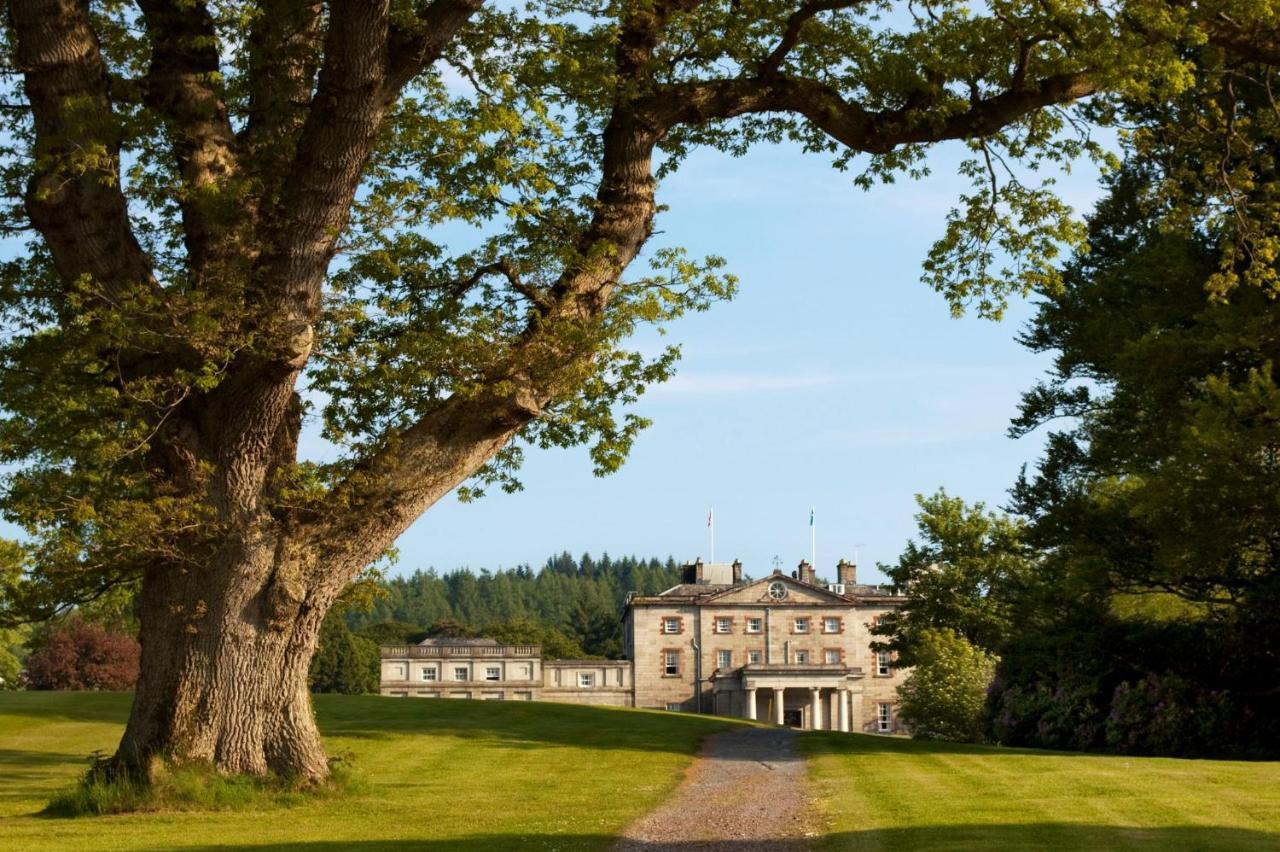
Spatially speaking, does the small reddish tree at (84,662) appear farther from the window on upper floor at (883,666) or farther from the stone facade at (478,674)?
the window on upper floor at (883,666)

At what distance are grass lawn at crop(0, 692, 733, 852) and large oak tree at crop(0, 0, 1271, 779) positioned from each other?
1.63 meters

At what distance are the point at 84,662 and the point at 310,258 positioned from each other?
60164 mm

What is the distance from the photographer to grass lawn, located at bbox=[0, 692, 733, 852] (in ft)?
40.5

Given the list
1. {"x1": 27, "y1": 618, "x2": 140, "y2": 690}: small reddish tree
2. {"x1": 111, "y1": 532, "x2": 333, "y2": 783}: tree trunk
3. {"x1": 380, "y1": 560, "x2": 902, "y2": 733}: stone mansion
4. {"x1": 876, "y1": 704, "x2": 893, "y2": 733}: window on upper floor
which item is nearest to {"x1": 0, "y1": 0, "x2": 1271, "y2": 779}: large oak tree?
{"x1": 111, "y1": 532, "x2": 333, "y2": 783}: tree trunk

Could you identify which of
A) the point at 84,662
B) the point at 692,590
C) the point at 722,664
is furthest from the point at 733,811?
the point at 692,590

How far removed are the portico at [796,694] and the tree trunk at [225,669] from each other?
75856mm

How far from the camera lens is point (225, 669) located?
14.6m

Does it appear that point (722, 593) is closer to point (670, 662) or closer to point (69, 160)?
point (670, 662)

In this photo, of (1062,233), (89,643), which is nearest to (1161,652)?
(1062,233)

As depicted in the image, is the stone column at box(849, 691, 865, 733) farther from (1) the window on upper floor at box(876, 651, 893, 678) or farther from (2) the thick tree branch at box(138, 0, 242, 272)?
(2) the thick tree branch at box(138, 0, 242, 272)

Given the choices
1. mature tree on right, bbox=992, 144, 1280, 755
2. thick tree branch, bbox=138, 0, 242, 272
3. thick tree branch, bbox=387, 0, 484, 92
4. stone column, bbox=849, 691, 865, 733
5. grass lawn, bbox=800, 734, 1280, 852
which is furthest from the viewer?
stone column, bbox=849, 691, 865, 733

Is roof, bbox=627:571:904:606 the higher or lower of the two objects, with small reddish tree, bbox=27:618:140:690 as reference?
higher

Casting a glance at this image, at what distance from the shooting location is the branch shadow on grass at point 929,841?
1144 cm

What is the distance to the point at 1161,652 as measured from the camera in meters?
29.0
